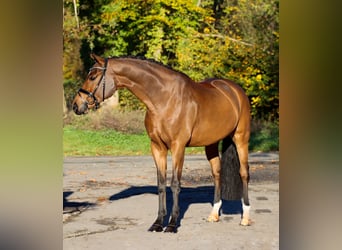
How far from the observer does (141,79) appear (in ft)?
19.2

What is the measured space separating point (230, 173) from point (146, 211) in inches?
53.4

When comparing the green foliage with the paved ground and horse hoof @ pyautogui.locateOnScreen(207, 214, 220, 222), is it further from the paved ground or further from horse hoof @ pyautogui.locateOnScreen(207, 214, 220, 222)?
horse hoof @ pyautogui.locateOnScreen(207, 214, 220, 222)

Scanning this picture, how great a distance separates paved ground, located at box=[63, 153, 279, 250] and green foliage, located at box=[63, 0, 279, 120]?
24.3 feet

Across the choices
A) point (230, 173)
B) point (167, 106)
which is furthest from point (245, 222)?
point (167, 106)

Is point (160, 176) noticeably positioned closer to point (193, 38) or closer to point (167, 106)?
point (167, 106)

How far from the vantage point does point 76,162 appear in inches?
526

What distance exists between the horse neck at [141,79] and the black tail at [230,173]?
1.27m

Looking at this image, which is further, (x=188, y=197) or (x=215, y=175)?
(x=188, y=197)

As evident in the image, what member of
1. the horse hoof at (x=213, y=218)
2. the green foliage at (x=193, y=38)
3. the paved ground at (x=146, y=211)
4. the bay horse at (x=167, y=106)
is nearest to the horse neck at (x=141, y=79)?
the bay horse at (x=167, y=106)

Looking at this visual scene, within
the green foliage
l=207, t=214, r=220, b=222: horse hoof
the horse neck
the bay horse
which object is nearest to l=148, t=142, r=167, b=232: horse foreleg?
the bay horse

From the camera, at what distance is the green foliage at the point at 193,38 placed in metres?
19.4

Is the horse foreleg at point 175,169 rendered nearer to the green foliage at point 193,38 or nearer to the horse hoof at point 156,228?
the horse hoof at point 156,228

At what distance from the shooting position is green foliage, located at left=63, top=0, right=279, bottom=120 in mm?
19438

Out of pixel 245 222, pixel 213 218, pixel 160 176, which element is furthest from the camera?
→ pixel 213 218
